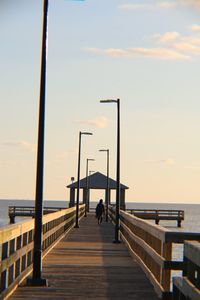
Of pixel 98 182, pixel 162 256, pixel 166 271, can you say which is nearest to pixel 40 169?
pixel 162 256

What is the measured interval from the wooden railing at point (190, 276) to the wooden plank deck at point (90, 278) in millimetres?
3964

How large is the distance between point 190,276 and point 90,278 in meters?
7.56

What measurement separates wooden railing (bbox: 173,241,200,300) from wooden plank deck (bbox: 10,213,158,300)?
396 centimetres

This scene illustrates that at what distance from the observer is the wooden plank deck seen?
1377cm

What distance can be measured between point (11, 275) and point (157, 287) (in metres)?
2.41

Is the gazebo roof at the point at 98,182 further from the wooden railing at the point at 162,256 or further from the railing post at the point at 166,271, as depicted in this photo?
the railing post at the point at 166,271

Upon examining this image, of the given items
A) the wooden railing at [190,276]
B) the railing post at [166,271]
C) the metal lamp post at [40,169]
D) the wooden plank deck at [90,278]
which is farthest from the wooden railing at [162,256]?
the metal lamp post at [40,169]

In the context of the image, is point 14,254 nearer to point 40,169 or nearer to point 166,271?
point 166,271

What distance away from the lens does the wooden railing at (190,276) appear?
27.5ft

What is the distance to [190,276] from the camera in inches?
356

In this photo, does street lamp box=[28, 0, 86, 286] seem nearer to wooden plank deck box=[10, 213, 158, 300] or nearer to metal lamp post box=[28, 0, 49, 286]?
metal lamp post box=[28, 0, 49, 286]

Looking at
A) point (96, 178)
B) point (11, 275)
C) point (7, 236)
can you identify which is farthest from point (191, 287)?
point (96, 178)

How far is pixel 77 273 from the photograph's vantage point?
17.5m

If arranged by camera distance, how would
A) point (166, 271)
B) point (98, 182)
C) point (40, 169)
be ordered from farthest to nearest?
point (98, 182) → point (40, 169) → point (166, 271)
